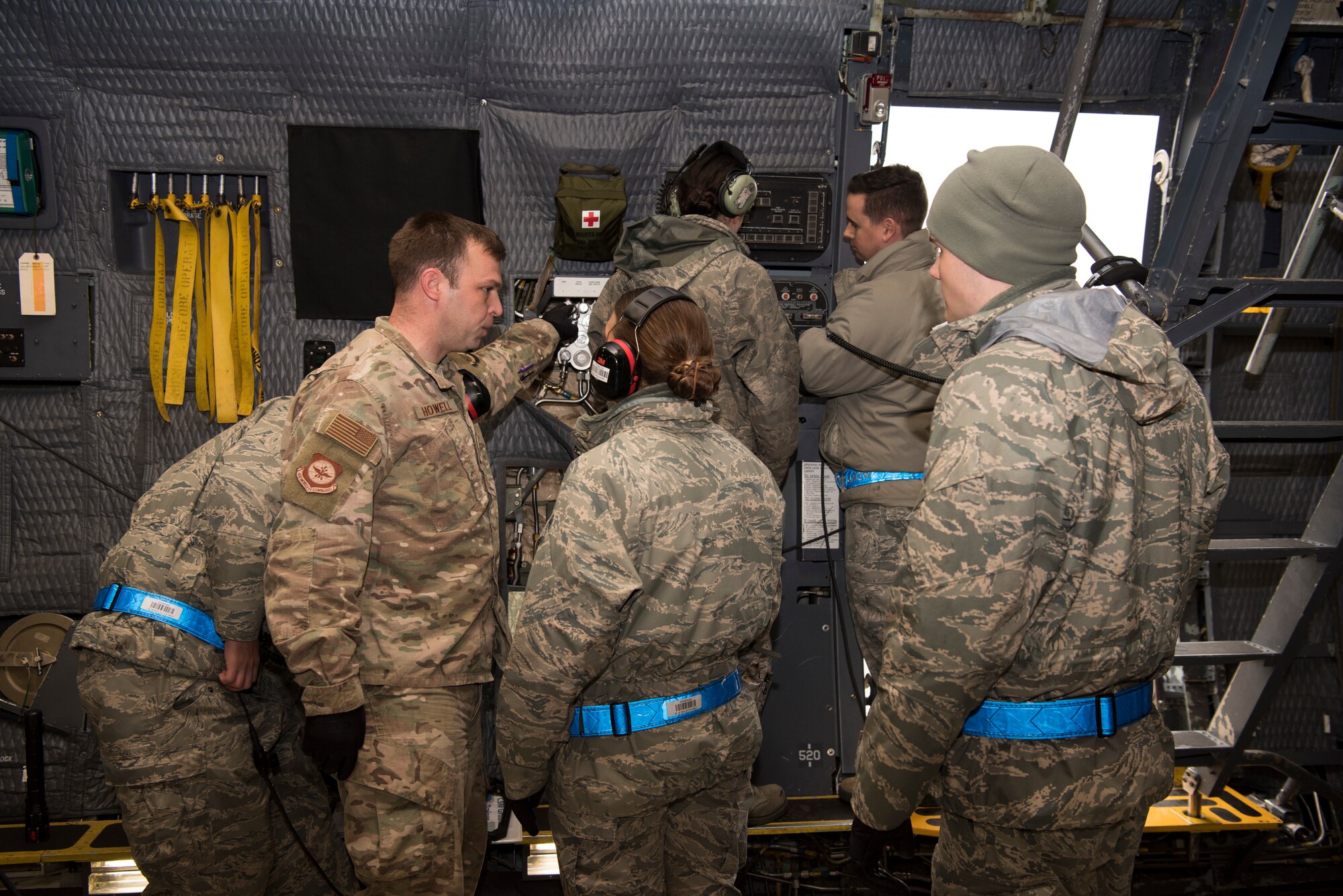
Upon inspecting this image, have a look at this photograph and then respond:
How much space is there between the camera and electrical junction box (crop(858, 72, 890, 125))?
4.20m

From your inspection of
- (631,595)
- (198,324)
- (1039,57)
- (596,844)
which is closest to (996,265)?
(631,595)

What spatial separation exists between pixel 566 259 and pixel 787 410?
4.50ft

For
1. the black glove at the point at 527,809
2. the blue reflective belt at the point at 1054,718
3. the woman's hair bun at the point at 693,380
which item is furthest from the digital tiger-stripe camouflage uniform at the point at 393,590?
the blue reflective belt at the point at 1054,718

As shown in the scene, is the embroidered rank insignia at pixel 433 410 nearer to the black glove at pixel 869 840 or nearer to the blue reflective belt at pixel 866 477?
the black glove at pixel 869 840

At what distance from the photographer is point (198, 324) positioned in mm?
4230

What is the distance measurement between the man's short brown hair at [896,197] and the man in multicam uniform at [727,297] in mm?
556

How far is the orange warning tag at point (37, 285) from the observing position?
409cm

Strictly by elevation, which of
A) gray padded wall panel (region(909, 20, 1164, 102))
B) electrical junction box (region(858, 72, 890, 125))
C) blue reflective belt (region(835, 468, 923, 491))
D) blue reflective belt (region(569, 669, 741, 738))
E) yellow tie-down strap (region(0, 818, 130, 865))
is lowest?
yellow tie-down strap (region(0, 818, 130, 865))

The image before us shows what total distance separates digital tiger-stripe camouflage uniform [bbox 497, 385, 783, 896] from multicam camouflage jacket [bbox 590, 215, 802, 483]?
1.24m

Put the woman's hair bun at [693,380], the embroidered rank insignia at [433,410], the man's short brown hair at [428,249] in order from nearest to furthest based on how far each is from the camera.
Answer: the woman's hair bun at [693,380], the embroidered rank insignia at [433,410], the man's short brown hair at [428,249]

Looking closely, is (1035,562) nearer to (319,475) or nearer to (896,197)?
(319,475)

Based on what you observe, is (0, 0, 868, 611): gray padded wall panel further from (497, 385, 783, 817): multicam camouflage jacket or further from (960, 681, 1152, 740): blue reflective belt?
(960, 681, 1152, 740): blue reflective belt

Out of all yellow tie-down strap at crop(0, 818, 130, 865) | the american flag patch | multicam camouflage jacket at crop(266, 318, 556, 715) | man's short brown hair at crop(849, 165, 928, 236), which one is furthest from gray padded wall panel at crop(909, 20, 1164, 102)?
yellow tie-down strap at crop(0, 818, 130, 865)

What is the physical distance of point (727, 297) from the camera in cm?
356
